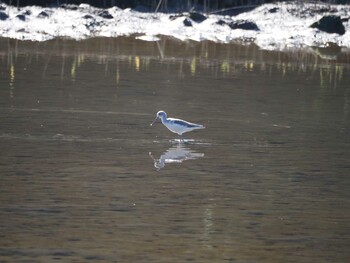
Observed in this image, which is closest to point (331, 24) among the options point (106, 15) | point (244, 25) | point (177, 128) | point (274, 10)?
point (244, 25)

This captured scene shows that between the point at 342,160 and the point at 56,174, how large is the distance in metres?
4.49

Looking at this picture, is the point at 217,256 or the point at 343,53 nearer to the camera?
the point at 217,256

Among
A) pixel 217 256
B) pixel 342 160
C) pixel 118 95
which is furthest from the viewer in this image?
pixel 118 95

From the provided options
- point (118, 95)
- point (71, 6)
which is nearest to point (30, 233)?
point (118, 95)

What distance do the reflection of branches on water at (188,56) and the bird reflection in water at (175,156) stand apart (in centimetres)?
876

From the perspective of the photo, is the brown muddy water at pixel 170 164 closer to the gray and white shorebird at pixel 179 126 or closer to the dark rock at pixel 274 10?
the gray and white shorebird at pixel 179 126

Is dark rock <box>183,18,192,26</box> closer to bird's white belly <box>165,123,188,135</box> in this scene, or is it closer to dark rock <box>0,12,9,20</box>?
Answer: dark rock <box>0,12,9,20</box>

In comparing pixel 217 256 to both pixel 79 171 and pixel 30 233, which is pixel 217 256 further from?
pixel 79 171

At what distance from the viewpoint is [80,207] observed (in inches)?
507

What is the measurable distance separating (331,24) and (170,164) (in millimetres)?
25809

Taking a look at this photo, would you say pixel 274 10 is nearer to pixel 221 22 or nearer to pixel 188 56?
pixel 221 22

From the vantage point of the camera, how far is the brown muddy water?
11594 millimetres

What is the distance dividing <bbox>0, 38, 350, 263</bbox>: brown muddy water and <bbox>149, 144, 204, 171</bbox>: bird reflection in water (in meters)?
0.02

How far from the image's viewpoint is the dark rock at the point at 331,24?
133 ft
